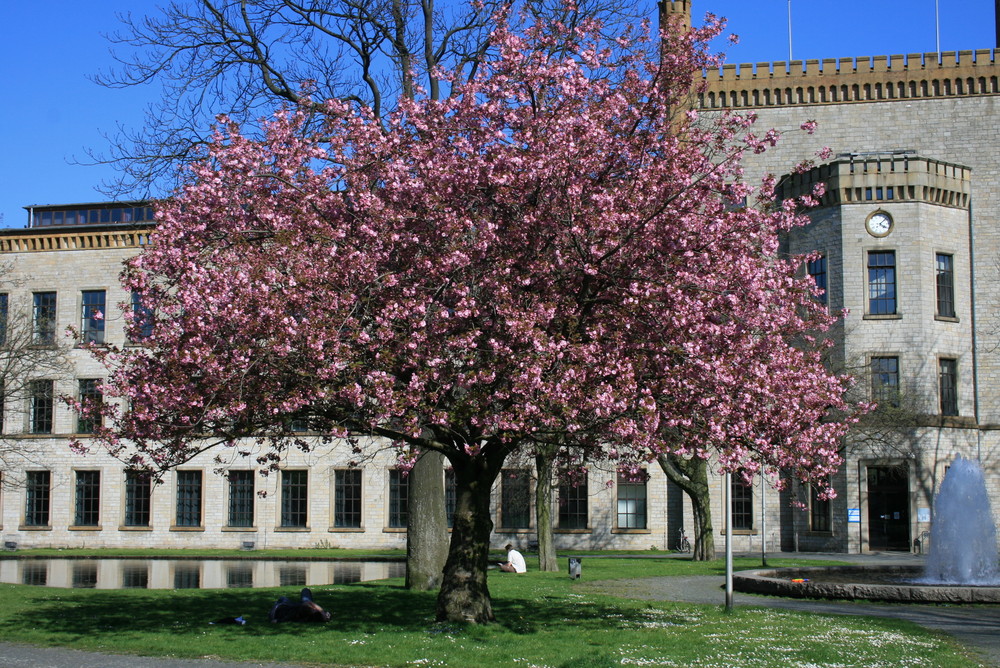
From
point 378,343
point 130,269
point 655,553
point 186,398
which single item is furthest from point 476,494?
point 655,553

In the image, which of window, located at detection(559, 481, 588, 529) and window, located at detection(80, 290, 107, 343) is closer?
window, located at detection(559, 481, 588, 529)

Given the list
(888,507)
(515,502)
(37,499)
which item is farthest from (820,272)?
(37,499)

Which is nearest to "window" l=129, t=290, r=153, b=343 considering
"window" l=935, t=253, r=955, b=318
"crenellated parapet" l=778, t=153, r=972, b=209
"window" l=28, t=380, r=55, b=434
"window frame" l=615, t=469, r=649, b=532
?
"crenellated parapet" l=778, t=153, r=972, b=209

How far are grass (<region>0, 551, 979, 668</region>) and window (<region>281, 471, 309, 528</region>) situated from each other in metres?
28.1

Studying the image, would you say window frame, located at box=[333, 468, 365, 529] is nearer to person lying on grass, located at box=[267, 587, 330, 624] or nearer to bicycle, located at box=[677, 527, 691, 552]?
bicycle, located at box=[677, 527, 691, 552]

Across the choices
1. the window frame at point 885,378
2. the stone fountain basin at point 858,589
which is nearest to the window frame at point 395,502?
the window frame at point 885,378

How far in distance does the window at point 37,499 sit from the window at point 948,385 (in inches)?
1523

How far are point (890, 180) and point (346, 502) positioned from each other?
26.2 meters

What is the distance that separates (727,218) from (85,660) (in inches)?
390

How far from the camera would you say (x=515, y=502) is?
48.2 metres

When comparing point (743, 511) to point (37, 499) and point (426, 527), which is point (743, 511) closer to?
point (426, 527)

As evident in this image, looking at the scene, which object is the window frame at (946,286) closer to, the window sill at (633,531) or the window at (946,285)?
the window at (946,285)

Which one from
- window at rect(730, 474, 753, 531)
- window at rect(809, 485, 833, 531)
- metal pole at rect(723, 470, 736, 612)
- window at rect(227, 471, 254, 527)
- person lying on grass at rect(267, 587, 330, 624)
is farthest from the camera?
window at rect(227, 471, 254, 527)

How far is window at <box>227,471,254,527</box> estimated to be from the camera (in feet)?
166
